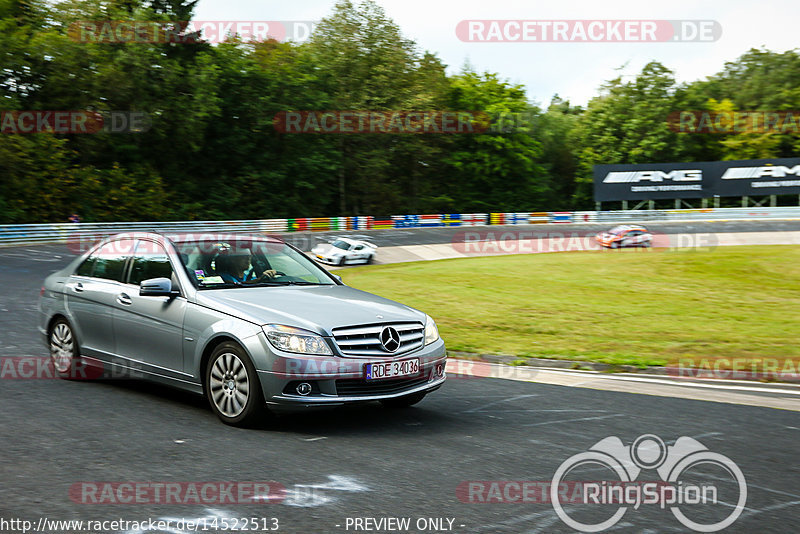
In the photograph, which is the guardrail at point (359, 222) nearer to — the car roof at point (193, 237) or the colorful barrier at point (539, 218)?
the colorful barrier at point (539, 218)

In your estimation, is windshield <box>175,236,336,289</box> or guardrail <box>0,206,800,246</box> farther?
guardrail <box>0,206,800,246</box>

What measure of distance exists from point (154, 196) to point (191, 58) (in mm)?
11761

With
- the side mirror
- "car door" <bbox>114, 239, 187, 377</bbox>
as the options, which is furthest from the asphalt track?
the side mirror

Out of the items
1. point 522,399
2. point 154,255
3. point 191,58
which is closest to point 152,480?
point 154,255

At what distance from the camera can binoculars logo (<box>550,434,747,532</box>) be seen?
442 centimetres

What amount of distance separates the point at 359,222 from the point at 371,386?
4391cm

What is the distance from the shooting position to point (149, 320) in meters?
6.94

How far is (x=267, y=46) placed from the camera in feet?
209

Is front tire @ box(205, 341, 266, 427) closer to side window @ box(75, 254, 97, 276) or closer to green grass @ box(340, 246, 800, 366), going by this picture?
side window @ box(75, 254, 97, 276)

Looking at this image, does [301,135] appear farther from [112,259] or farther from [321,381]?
[321,381]

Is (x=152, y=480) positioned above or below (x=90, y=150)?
below

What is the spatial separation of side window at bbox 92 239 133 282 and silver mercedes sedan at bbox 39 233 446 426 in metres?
0.02

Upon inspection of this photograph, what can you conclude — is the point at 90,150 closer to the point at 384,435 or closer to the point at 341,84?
the point at 341,84

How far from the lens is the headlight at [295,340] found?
596 cm
